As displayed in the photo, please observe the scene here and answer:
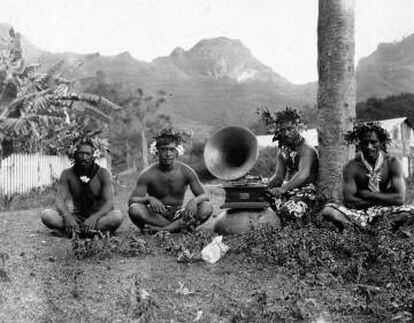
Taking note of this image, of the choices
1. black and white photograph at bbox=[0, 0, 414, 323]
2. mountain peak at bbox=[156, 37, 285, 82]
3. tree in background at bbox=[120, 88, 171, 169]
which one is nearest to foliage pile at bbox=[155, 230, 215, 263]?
black and white photograph at bbox=[0, 0, 414, 323]

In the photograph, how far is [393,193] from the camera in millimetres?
5543

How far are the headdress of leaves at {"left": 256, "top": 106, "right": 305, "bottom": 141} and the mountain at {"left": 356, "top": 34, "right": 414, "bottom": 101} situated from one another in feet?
184

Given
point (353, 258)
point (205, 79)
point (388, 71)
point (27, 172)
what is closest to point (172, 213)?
point (353, 258)

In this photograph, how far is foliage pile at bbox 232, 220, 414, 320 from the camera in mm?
3684

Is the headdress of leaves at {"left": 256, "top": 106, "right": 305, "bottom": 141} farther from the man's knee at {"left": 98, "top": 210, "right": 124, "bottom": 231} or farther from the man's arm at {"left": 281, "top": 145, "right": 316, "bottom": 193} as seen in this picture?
the man's knee at {"left": 98, "top": 210, "right": 124, "bottom": 231}

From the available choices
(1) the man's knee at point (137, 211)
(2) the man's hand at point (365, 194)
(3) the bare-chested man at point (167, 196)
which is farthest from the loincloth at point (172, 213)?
(2) the man's hand at point (365, 194)

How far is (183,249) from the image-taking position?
195 inches

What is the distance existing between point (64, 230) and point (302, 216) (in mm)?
2970

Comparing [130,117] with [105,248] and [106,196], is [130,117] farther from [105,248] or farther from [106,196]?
[105,248]

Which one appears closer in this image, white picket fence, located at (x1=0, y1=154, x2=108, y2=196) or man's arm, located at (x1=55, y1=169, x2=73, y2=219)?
man's arm, located at (x1=55, y1=169, x2=73, y2=219)

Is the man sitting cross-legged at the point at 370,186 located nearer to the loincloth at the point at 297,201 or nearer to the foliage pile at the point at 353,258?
the foliage pile at the point at 353,258

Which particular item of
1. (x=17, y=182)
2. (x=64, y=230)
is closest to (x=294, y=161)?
(x=64, y=230)

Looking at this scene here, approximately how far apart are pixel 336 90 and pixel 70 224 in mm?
3696

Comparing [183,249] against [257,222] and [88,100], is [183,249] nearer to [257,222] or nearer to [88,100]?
[257,222]
